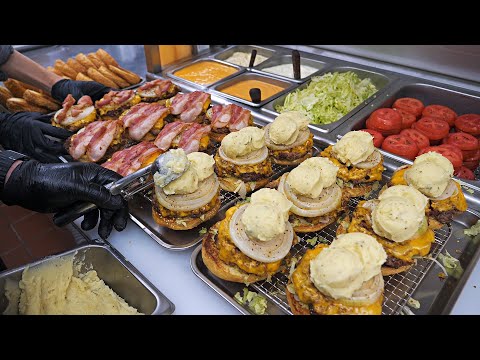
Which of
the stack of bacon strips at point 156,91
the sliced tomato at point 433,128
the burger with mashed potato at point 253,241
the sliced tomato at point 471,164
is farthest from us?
the stack of bacon strips at point 156,91

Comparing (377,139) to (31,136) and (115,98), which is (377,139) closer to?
(115,98)

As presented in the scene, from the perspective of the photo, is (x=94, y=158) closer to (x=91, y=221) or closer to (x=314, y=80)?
(x=91, y=221)

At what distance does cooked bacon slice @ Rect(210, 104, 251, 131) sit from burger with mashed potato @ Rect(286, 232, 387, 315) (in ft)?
5.58

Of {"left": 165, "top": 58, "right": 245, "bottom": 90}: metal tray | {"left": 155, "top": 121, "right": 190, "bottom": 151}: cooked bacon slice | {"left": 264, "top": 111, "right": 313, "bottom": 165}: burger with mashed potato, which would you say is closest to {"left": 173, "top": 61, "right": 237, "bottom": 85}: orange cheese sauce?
{"left": 165, "top": 58, "right": 245, "bottom": 90}: metal tray

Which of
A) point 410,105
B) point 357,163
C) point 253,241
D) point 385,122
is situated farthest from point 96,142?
point 410,105

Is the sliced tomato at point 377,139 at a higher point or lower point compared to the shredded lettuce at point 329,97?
lower

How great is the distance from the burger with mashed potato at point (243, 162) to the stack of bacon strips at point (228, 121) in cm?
51

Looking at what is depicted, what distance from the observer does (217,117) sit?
132 inches

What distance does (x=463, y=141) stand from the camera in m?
3.11

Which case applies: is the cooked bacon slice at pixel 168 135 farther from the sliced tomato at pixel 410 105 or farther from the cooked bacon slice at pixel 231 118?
the sliced tomato at pixel 410 105

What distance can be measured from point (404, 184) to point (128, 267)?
1889 millimetres

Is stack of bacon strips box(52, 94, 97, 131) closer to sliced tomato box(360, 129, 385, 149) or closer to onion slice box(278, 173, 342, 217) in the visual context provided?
onion slice box(278, 173, 342, 217)

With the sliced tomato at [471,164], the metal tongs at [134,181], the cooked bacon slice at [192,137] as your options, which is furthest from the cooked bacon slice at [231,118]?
the sliced tomato at [471,164]

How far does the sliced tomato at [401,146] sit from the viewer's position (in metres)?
3.05
